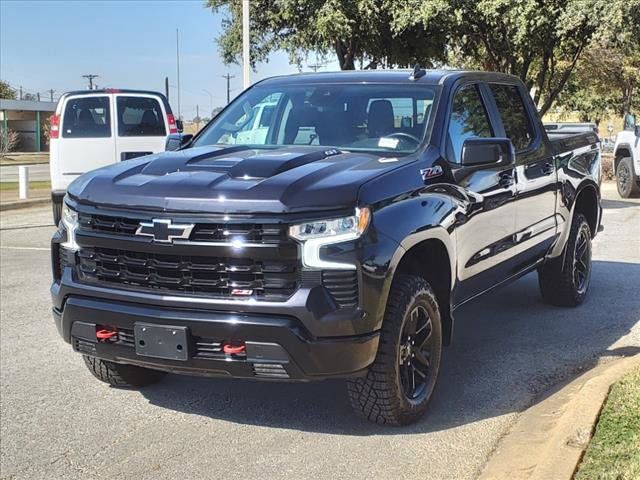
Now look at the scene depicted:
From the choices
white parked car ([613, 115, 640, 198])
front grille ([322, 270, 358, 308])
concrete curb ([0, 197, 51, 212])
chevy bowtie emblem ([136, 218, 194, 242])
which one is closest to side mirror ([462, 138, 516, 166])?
front grille ([322, 270, 358, 308])

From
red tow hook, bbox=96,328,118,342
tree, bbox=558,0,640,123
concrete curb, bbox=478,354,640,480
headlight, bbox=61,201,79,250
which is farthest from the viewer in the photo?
tree, bbox=558,0,640,123

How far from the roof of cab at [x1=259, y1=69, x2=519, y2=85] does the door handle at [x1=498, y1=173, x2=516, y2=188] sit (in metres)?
0.74

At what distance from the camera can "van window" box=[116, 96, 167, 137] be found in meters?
12.2

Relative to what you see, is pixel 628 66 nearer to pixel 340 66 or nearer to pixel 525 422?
pixel 340 66

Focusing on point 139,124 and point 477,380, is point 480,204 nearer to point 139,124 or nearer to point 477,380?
point 477,380

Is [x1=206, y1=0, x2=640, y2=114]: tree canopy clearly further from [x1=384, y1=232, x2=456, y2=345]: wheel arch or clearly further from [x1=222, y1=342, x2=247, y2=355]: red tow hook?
[x1=222, y1=342, x2=247, y2=355]: red tow hook

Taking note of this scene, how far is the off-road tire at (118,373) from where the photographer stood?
475 centimetres

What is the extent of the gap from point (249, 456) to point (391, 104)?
7.77 ft

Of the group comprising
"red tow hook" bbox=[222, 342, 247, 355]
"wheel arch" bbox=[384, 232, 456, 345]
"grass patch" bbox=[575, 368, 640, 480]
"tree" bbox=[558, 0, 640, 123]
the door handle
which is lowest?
"grass patch" bbox=[575, 368, 640, 480]

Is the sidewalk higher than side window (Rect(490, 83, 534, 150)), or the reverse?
side window (Rect(490, 83, 534, 150))

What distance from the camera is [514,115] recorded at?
6.06m

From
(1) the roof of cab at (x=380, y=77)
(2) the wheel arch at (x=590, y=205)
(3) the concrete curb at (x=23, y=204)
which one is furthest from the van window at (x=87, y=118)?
(2) the wheel arch at (x=590, y=205)

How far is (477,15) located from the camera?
735 inches

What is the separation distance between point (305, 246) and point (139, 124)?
9.53 metres
